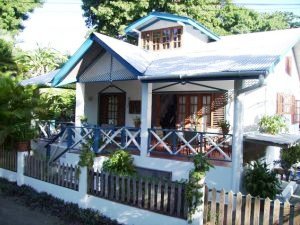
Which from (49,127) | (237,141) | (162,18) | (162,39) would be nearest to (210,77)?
(237,141)

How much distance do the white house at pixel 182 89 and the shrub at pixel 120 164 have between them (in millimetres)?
572

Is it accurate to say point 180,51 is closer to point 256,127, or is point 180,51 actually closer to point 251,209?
point 256,127

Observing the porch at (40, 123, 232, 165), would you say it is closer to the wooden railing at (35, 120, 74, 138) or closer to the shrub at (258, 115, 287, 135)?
the wooden railing at (35, 120, 74, 138)

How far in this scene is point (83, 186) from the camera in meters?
9.21

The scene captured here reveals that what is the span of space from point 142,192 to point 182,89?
23.9 feet

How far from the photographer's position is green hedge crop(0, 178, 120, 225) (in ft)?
27.9

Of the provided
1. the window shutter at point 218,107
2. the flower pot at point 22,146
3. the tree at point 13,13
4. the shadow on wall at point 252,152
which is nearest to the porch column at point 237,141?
the shadow on wall at point 252,152

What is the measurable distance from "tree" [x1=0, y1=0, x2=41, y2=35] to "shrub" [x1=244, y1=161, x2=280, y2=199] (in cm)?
2282

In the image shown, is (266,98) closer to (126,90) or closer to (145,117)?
(145,117)

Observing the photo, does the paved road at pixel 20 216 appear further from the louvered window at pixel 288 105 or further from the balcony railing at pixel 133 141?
the louvered window at pixel 288 105

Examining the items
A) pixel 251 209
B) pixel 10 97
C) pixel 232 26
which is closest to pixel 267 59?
pixel 251 209

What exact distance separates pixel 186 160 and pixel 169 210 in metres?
3.27

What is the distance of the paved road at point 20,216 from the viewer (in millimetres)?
8523

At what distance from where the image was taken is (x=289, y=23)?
38.9 meters
